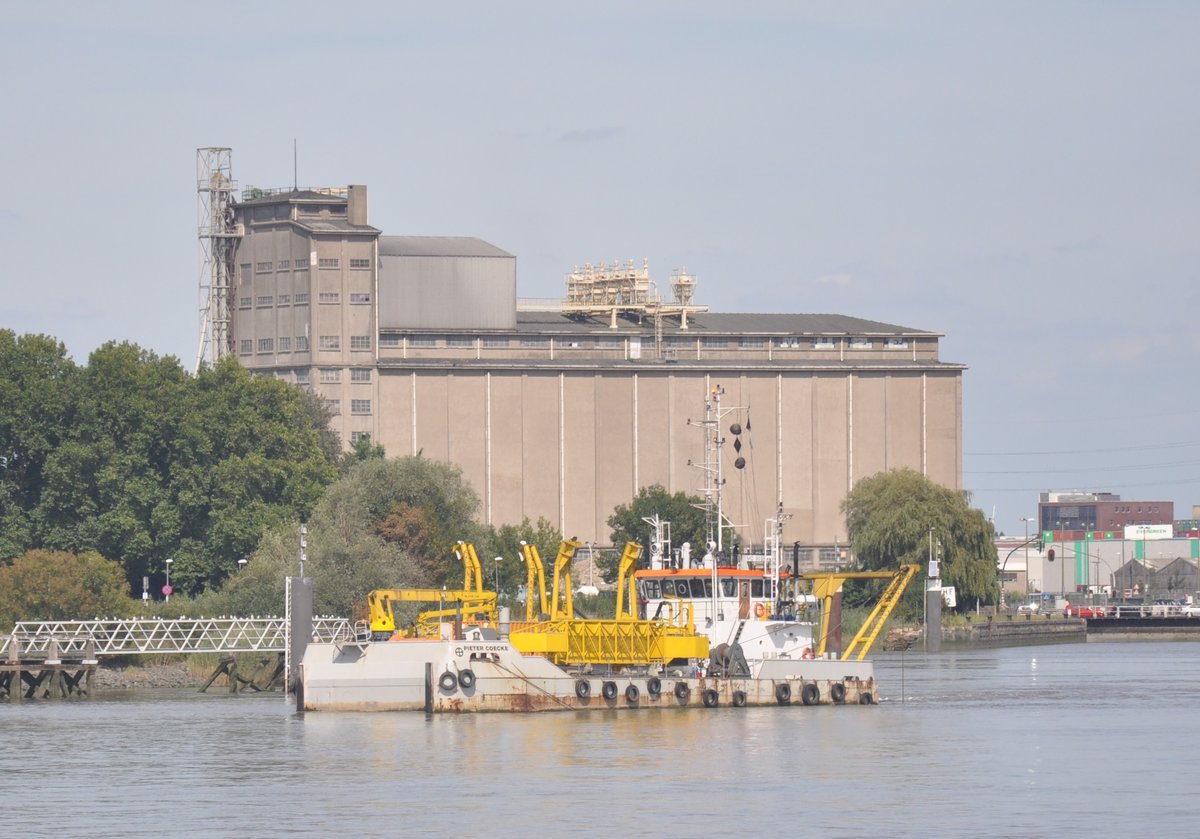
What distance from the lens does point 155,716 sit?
83.4 metres

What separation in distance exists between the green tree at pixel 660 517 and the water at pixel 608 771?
79.2 meters

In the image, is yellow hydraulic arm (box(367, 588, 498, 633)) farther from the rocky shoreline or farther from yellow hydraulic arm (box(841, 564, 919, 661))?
the rocky shoreline

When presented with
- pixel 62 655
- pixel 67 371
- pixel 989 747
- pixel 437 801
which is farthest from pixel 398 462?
pixel 437 801

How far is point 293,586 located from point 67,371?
57.1 meters

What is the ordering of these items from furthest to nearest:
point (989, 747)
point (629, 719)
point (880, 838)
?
point (629, 719)
point (989, 747)
point (880, 838)

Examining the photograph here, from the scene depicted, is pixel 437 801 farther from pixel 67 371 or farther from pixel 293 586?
pixel 67 371

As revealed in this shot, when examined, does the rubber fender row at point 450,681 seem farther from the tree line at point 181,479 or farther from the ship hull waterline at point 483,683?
the tree line at point 181,479

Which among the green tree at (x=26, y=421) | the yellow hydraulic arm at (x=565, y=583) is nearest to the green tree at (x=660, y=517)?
the green tree at (x=26, y=421)

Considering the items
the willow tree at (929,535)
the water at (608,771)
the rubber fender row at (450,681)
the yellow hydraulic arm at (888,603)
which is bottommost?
the water at (608,771)

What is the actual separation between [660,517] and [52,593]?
67.8 meters

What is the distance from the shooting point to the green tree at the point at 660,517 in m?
170

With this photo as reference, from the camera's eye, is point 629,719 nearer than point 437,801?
No

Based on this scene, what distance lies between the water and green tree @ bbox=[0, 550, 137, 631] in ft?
85.7

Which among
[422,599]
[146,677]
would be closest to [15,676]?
[146,677]
